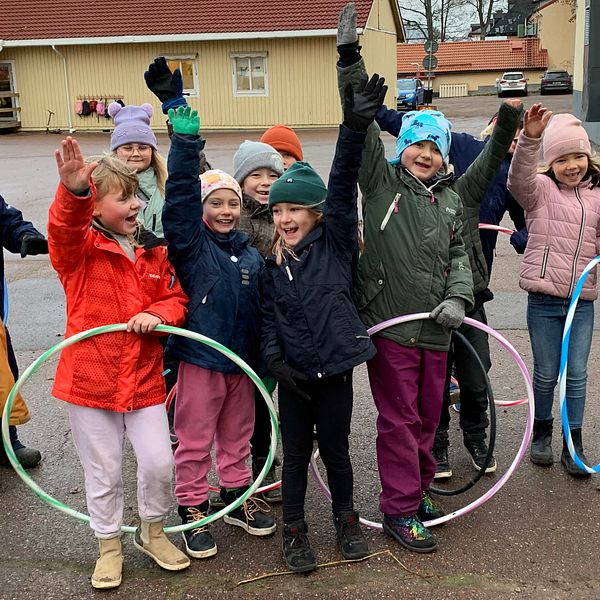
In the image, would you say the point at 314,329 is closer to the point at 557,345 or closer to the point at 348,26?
the point at 348,26

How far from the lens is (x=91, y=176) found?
10.8 ft

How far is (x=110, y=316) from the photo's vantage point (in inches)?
141

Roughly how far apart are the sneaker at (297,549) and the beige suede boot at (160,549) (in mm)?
477

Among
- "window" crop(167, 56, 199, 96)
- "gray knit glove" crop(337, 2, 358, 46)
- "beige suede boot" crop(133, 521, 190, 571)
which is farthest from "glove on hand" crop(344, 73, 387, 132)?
"window" crop(167, 56, 199, 96)

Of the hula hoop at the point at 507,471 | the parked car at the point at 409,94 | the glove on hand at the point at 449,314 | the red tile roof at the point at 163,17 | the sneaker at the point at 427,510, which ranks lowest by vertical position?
the sneaker at the point at 427,510

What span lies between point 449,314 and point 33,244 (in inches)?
92.4

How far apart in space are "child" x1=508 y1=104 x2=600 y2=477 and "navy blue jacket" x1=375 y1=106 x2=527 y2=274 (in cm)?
27

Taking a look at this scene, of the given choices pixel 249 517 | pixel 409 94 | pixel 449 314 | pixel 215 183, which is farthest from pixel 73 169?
pixel 409 94

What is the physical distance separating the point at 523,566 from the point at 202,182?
241cm

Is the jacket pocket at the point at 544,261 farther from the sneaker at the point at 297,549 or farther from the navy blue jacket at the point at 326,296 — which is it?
the sneaker at the point at 297,549

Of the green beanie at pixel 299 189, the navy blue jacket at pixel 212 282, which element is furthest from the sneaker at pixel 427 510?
the green beanie at pixel 299 189

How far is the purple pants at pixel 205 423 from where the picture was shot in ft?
12.5

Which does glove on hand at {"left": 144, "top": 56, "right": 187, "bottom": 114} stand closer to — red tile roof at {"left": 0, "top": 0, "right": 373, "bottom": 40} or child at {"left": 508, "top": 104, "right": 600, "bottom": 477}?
child at {"left": 508, "top": 104, "right": 600, "bottom": 477}

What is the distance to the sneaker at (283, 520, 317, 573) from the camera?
11.8 feet
